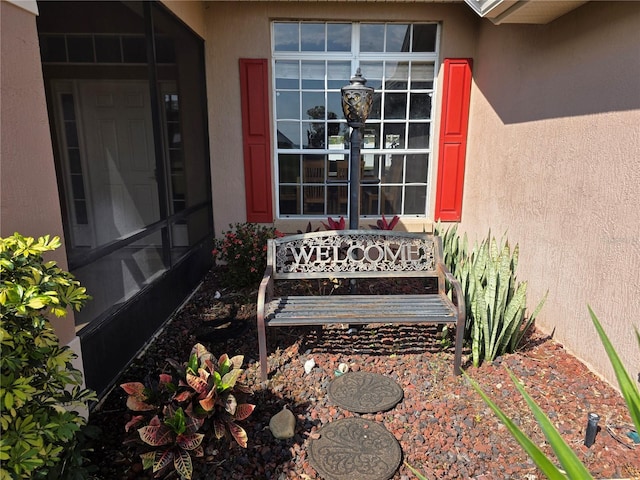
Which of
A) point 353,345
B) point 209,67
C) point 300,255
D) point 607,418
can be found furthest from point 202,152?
point 607,418

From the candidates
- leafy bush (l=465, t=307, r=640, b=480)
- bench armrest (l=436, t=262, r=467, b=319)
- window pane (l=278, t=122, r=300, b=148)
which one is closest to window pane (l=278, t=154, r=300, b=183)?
window pane (l=278, t=122, r=300, b=148)

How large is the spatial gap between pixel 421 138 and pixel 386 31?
1.32m

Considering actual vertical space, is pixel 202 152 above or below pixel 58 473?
above

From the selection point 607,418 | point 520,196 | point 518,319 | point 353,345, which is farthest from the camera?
point 520,196

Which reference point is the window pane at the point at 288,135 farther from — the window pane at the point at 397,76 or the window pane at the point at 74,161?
the window pane at the point at 74,161

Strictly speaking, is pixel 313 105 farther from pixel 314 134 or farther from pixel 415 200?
pixel 415 200

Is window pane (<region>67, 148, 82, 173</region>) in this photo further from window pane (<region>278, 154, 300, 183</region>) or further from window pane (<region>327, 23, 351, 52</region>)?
Result: window pane (<region>327, 23, 351, 52</region>)

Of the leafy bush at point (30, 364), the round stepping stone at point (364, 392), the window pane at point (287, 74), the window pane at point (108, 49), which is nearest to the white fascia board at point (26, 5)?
the leafy bush at point (30, 364)

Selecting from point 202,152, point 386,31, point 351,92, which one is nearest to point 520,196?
point 351,92

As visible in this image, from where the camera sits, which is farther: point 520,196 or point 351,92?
point 520,196

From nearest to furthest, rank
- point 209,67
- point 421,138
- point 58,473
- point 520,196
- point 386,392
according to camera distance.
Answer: point 58,473
point 386,392
point 520,196
point 209,67
point 421,138

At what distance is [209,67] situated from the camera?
454cm

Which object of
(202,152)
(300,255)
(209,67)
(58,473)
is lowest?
(58,473)

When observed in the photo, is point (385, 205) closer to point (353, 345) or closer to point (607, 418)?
point (353, 345)
